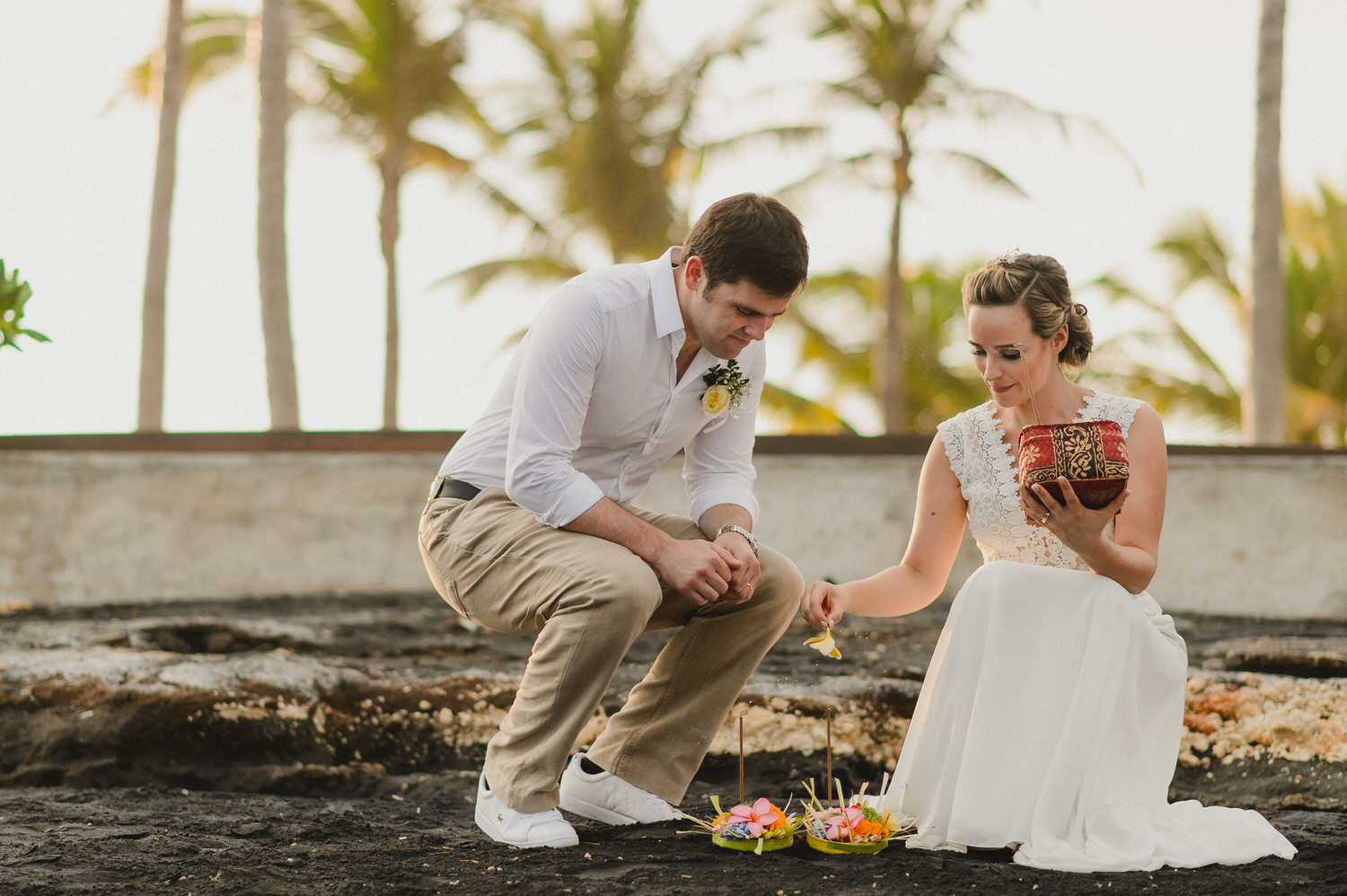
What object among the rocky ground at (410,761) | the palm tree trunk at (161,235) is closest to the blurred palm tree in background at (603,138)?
the palm tree trunk at (161,235)

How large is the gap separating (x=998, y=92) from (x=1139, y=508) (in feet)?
59.9

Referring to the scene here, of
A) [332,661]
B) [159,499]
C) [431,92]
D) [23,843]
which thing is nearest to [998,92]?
[431,92]

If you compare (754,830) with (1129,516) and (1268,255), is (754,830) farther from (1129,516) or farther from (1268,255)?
(1268,255)

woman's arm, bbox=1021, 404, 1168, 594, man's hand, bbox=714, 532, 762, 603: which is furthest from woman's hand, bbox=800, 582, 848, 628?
woman's arm, bbox=1021, 404, 1168, 594

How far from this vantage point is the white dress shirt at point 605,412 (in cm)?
301

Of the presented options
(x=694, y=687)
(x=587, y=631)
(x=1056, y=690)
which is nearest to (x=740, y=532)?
(x=694, y=687)

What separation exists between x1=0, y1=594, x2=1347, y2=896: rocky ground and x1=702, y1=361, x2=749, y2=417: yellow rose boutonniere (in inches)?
44.4

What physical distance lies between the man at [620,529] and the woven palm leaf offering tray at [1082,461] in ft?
2.48

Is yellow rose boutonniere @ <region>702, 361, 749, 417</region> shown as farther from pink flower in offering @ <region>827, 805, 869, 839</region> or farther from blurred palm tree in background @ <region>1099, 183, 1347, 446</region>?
blurred palm tree in background @ <region>1099, 183, 1347, 446</region>

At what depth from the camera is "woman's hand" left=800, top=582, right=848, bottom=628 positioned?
297 cm

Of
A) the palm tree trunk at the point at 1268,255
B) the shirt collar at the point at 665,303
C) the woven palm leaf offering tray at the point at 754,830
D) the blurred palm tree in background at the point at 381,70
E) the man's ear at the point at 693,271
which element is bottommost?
the woven palm leaf offering tray at the point at 754,830

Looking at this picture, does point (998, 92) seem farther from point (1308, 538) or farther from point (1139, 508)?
point (1139, 508)

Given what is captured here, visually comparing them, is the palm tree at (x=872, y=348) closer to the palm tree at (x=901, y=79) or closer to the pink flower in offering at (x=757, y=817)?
the palm tree at (x=901, y=79)

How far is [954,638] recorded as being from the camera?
2781 millimetres
